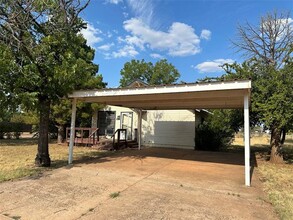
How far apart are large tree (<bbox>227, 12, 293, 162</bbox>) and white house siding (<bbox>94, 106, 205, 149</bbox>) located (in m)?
4.92

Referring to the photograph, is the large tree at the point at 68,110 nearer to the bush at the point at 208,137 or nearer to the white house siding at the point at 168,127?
the white house siding at the point at 168,127

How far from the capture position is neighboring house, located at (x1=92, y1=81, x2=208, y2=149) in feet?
53.6

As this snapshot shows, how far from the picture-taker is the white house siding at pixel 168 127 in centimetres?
1627

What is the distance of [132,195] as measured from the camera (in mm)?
5410

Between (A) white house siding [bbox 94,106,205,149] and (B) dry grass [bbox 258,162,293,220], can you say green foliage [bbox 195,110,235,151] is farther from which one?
(B) dry grass [bbox 258,162,293,220]

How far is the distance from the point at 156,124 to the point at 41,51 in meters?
10.8

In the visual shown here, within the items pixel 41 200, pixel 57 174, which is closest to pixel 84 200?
pixel 41 200

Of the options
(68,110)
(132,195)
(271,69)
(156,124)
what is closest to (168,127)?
(156,124)

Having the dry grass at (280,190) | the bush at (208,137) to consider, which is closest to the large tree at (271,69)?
the dry grass at (280,190)

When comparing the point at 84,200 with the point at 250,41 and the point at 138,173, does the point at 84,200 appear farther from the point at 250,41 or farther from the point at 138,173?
the point at 250,41

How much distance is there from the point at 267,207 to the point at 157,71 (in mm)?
38129

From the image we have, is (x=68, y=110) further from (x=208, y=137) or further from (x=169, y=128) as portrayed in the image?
(x=208, y=137)

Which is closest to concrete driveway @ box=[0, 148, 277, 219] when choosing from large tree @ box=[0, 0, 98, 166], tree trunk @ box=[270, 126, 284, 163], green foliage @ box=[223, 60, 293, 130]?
large tree @ box=[0, 0, 98, 166]

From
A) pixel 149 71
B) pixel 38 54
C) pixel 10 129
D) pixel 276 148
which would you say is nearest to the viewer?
pixel 38 54
